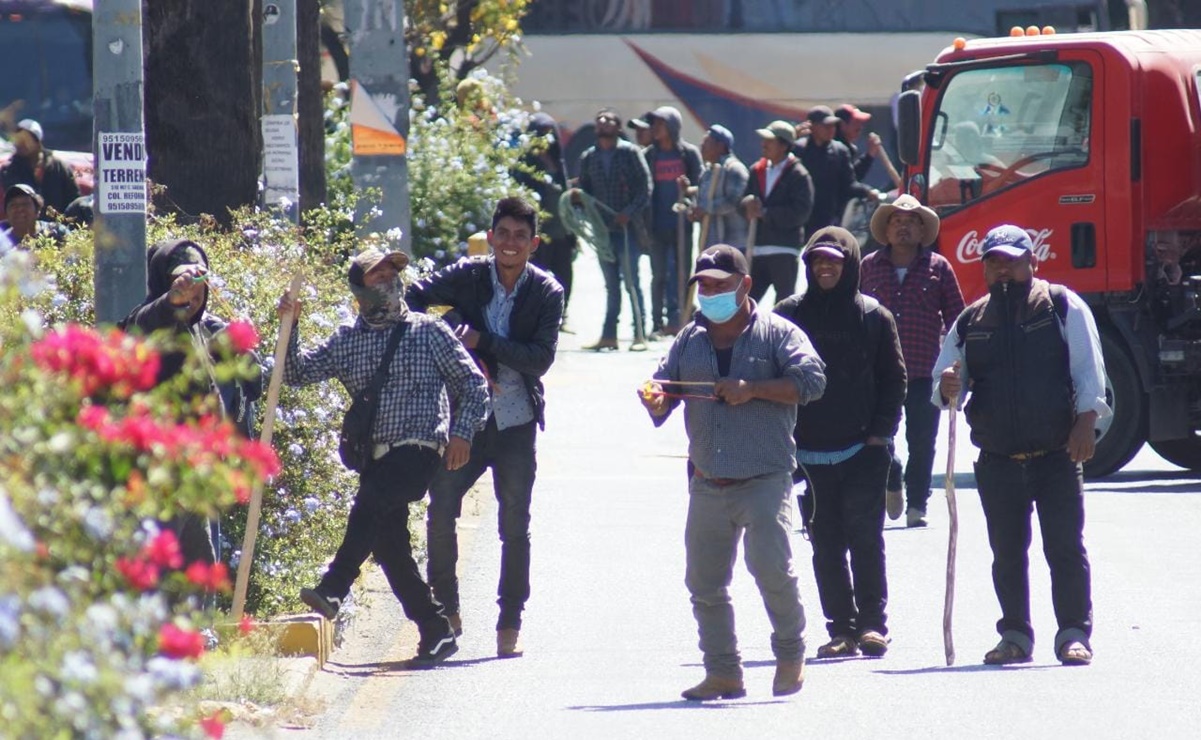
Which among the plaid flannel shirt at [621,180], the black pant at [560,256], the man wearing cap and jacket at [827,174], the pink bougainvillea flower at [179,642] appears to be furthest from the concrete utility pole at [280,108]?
the pink bougainvillea flower at [179,642]

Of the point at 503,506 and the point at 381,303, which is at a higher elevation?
the point at 381,303

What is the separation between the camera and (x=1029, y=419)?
8.63 m

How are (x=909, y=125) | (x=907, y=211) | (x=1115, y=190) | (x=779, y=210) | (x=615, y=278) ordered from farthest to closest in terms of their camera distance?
(x=615, y=278) < (x=779, y=210) < (x=909, y=125) < (x=1115, y=190) < (x=907, y=211)

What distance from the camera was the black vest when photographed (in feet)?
28.3

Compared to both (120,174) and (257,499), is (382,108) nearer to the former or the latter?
(120,174)

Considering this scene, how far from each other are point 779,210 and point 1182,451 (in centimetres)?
508

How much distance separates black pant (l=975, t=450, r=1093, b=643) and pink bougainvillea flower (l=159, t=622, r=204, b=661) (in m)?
5.27

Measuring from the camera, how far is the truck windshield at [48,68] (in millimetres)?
22594

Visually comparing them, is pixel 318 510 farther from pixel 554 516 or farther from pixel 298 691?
pixel 554 516

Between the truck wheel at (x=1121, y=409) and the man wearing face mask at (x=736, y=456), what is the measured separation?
6.06m

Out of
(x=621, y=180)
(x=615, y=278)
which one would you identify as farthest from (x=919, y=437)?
(x=621, y=180)

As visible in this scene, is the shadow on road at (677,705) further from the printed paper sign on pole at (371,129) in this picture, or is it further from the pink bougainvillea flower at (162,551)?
the printed paper sign on pole at (371,129)

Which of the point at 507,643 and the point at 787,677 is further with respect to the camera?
the point at 507,643

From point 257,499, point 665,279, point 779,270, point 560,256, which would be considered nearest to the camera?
point 257,499
